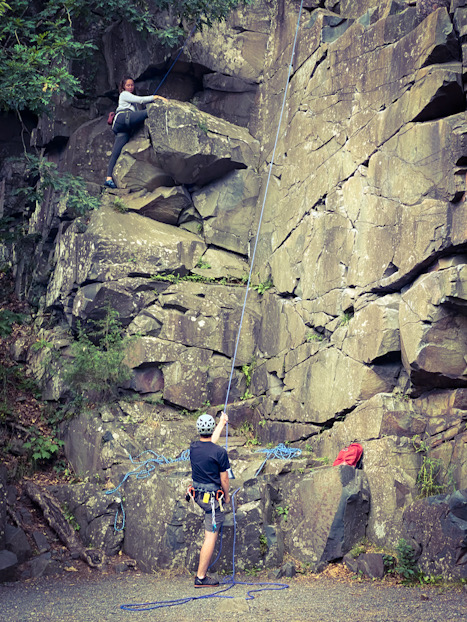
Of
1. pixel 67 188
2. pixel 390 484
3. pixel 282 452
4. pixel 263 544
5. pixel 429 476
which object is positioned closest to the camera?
pixel 429 476

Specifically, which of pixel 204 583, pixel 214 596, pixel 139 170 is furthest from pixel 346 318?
pixel 139 170

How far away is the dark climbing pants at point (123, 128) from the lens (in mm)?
10852

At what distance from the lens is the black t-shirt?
614 cm

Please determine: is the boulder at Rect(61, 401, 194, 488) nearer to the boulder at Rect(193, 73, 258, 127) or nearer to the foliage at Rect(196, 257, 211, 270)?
the foliage at Rect(196, 257, 211, 270)

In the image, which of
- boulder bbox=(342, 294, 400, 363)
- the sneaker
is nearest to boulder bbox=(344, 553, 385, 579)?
the sneaker

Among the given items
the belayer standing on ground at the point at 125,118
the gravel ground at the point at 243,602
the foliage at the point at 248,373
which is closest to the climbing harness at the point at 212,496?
the gravel ground at the point at 243,602

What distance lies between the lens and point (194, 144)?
10664 mm

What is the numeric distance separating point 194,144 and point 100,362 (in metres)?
3.85

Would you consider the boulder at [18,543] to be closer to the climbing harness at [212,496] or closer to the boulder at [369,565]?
the climbing harness at [212,496]

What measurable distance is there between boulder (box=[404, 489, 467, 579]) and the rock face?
0.07 meters

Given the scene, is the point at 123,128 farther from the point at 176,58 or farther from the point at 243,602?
the point at 243,602

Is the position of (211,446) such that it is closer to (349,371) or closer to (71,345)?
(349,371)

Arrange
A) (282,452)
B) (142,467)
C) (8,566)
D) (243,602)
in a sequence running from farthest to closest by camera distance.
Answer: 1. (142,467)
2. (282,452)
3. (8,566)
4. (243,602)

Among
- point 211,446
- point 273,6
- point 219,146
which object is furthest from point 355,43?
point 211,446
